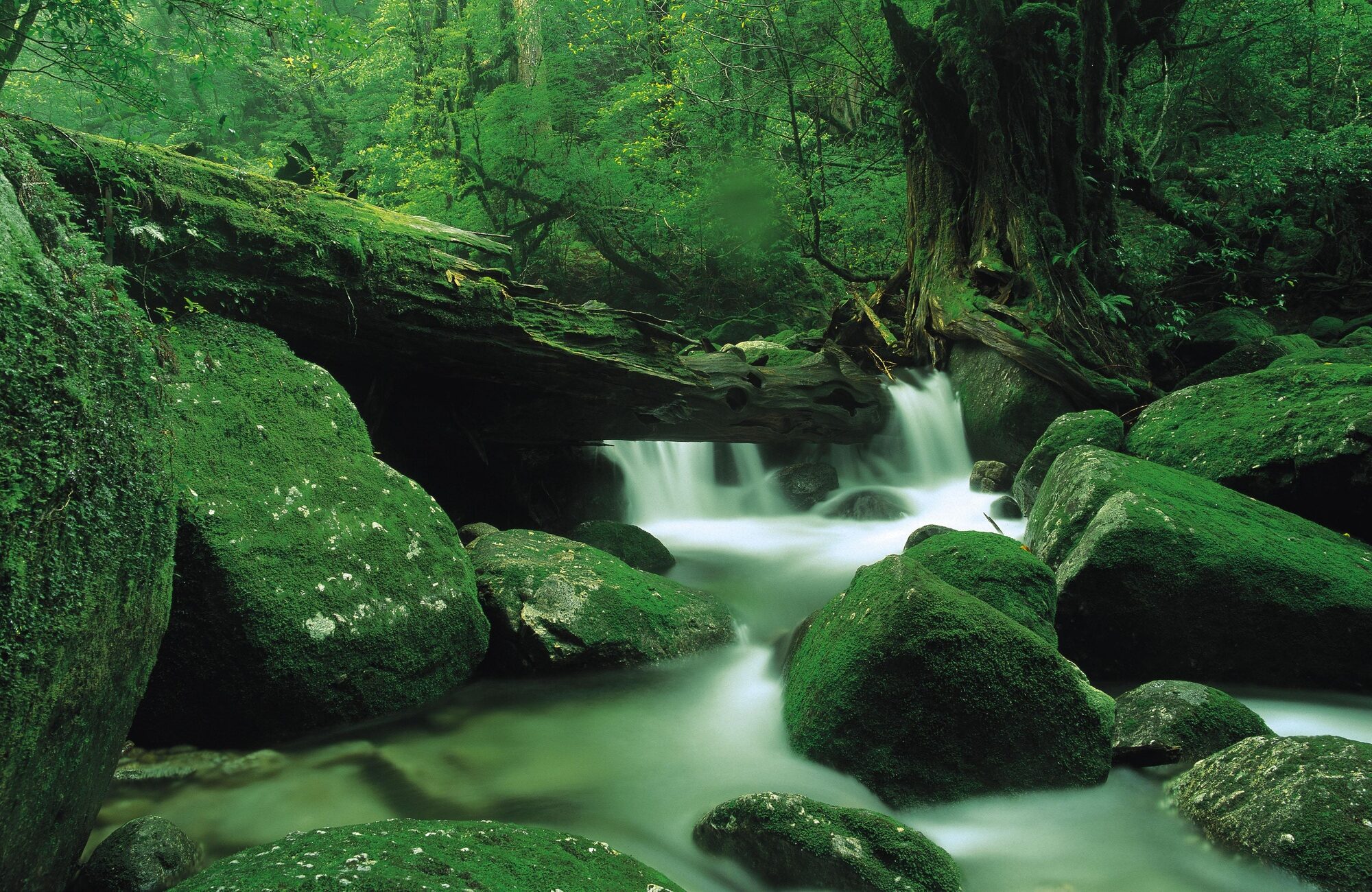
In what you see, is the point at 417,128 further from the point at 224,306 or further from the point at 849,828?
the point at 849,828

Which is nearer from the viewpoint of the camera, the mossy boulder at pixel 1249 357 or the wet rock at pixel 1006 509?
the wet rock at pixel 1006 509

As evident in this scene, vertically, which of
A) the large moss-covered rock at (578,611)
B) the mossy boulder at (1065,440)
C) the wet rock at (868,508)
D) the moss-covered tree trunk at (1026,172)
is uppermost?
the moss-covered tree trunk at (1026,172)

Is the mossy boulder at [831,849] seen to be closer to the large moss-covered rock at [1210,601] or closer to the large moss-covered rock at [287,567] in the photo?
the large moss-covered rock at [287,567]

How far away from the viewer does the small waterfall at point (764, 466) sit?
940 centimetres

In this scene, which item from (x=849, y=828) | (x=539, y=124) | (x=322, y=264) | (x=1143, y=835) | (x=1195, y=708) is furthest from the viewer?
(x=539, y=124)

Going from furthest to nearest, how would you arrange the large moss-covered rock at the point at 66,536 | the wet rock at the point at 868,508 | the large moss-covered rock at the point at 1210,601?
the wet rock at the point at 868,508
the large moss-covered rock at the point at 1210,601
the large moss-covered rock at the point at 66,536

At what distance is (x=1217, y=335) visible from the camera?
34.0ft

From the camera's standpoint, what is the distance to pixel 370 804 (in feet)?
10.8

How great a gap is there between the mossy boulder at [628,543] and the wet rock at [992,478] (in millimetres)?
3826

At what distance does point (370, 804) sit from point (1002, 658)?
266 centimetres

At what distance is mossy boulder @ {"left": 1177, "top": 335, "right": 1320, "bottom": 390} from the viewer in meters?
9.05

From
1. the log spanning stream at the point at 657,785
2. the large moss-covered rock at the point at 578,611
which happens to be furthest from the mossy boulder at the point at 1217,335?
the large moss-covered rock at the point at 578,611

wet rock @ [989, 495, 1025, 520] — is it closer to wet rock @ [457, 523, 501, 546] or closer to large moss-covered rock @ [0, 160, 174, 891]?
wet rock @ [457, 523, 501, 546]

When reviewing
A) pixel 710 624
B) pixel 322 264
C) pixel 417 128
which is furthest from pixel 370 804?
pixel 417 128
